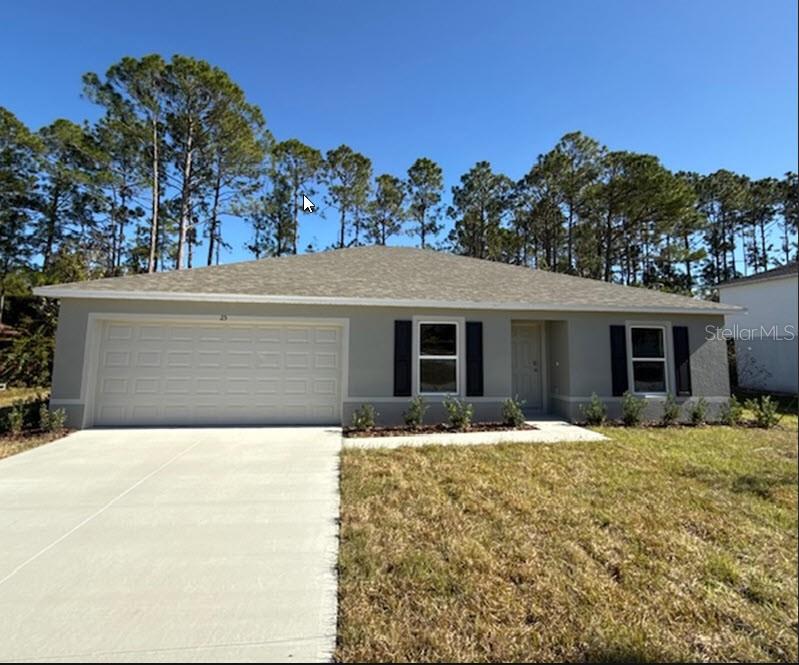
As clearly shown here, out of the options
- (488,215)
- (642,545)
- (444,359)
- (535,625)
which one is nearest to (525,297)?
(444,359)

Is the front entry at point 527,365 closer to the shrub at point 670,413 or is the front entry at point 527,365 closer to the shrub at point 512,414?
the shrub at point 512,414

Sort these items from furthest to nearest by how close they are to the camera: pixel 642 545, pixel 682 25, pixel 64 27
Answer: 1. pixel 64 27
2. pixel 642 545
3. pixel 682 25

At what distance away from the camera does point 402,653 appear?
2176 millimetres

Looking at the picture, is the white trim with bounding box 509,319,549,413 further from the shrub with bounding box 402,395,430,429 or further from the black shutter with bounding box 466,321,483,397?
the shrub with bounding box 402,395,430,429

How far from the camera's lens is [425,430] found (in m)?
7.92

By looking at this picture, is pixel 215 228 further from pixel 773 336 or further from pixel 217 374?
pixel 773 336

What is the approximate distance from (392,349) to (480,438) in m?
2.56

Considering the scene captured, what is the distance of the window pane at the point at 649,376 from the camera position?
355 inches

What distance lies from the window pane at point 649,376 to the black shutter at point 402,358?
5030 millimetres

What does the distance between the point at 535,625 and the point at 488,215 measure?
24406 mm

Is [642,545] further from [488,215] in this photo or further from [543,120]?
[488,215]

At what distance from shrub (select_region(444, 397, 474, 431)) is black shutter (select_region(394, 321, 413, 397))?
0.91 metres

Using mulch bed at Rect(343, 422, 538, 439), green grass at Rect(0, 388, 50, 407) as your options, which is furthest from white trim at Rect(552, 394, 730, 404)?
green grass at Rect(0, 388, 50, 407)

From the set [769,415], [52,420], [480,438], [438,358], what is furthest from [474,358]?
[52,420]
